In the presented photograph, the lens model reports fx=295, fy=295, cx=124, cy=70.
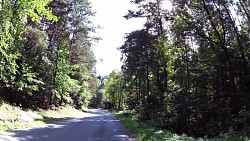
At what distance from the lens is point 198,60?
29125 millimetres

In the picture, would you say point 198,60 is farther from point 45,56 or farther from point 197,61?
point 45,56

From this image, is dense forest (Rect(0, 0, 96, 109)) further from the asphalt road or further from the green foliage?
the green foliage

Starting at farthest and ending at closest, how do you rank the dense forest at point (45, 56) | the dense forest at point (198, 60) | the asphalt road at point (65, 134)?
the dense forest at point (45, 56) < the dense forest at point (198, 60) < the asphalt road at point (65, 134)

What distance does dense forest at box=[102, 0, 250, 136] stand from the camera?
71.8ft

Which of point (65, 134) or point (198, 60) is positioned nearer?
point (65, 134)

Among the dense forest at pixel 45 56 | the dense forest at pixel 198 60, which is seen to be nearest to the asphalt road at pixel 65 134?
Result: the dense forest at pixel 45 56

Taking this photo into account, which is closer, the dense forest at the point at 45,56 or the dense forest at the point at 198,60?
the dense forest at the point at 198,60

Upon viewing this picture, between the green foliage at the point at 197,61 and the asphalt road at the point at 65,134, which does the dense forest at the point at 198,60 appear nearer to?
the green foliage at the point at 197,61

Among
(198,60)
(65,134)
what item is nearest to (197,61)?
(198,60)

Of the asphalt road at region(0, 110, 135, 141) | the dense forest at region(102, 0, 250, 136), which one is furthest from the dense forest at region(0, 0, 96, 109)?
the dense forest at region(102, 0, 250, 136)

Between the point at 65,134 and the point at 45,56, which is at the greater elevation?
the point at 45,56

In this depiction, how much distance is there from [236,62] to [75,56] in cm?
2367

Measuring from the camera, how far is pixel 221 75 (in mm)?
29844

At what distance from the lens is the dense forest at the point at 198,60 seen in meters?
21.9
